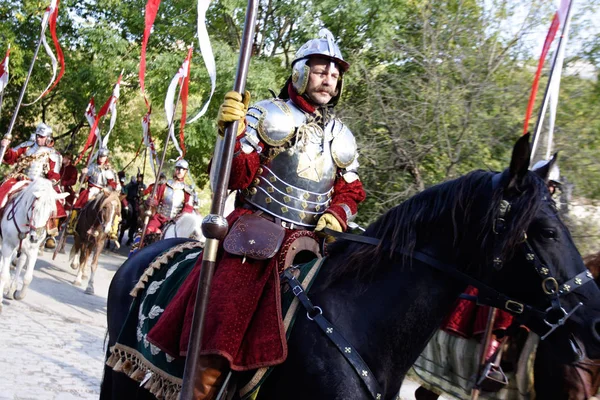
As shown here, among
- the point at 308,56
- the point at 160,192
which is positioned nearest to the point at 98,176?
the point at 160,192

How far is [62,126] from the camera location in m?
28.2

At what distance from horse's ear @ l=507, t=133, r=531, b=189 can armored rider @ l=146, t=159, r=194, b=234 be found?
Answer: 1181cm

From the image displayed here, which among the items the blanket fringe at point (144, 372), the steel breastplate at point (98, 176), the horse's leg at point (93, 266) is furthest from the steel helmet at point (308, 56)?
the steel breastplate at point (98, 176)

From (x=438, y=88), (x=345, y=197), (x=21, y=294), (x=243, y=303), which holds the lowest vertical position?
(x=21, y=294)

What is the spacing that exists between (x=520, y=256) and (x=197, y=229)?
989 centimetres

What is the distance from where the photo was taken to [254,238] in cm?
343

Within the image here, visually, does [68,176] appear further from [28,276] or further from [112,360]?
[112,360]

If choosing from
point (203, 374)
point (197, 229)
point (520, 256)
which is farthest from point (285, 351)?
point (197, 229)

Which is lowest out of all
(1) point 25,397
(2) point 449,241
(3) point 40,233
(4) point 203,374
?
(1) point 25,397

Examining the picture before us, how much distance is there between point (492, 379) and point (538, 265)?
3017mm

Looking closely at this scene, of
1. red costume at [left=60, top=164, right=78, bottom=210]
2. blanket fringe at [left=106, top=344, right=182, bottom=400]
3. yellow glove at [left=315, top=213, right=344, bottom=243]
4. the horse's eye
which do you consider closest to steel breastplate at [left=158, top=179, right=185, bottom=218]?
red costume at [left=60, top=164, right=78, bottom=210]

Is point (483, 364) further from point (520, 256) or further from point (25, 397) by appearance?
point (25, 397)

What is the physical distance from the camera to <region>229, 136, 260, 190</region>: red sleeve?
3.49 m

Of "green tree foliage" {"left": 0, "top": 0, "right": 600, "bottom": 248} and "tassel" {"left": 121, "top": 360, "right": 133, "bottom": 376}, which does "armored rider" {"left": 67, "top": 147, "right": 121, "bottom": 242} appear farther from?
"tassel" {"left": 121, "top": 360, "right": 133, "bottom": 376}
